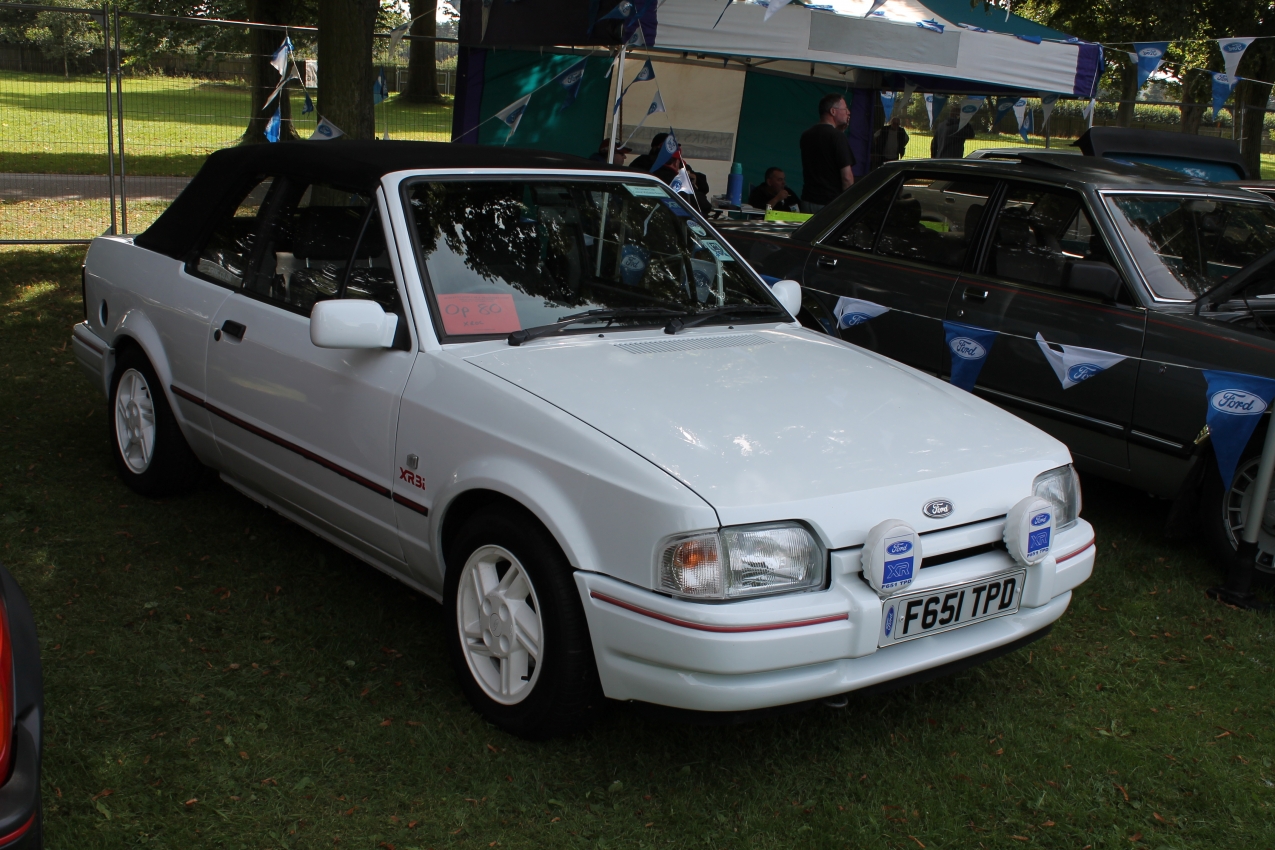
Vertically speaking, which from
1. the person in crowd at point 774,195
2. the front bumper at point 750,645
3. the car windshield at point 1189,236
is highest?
the car windshield at point 1189,236

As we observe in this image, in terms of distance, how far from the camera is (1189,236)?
5512 millimetres

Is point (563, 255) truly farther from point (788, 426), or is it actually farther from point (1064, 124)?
point (1064, 124)

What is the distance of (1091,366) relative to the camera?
16.3 feet

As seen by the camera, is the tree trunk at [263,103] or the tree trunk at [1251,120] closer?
the tree trunk at [263,103]

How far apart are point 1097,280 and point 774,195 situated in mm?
6758

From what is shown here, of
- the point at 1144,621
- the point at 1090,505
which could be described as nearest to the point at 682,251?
the point at 1144,621

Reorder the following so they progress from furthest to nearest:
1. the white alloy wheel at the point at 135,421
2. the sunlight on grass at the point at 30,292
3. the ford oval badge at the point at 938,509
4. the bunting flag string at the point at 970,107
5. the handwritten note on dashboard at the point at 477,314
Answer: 1. the bunting flag string at the point at 970,107
2. the sunlight on grass at the point at 30,292
3. the white alloy wheel at the point at 135,421
4. the handwritten note on dashboard at the point at 477,314
5. the ford oval badge at the point at 938,509

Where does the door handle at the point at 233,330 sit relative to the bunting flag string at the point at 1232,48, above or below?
below

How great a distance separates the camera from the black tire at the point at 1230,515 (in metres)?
4.67

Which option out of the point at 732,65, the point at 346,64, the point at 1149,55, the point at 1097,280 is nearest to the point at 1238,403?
the point at 1097,280

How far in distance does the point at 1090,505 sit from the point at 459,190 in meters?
3.59

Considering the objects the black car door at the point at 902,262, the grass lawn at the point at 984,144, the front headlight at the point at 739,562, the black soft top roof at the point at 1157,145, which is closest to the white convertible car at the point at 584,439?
the front headlight at the point at 739,562

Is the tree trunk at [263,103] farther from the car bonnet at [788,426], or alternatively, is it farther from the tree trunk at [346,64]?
the car bonnet at [788,426]

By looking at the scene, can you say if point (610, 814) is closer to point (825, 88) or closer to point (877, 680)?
point (877, 680)
